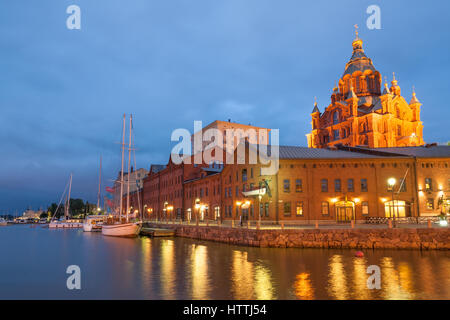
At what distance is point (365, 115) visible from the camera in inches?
3162

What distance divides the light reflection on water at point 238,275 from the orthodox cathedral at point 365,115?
2107 inches

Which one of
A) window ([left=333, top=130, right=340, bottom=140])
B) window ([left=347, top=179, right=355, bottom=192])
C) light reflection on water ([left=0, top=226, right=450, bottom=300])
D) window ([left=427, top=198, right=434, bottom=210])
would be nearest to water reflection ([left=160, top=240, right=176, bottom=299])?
light reflection on water ([left=0, top=226, right=450, bottom=300])

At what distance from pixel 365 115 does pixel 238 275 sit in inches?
2741

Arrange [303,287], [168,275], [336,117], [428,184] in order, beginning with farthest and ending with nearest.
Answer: [336,117] → [428,184] → [168,275] → [303,287]

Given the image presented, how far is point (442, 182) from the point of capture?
45.0 m

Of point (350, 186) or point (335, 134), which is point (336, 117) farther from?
point (350, 186)

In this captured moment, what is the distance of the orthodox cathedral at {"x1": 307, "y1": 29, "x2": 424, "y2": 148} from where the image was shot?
78.9 meters

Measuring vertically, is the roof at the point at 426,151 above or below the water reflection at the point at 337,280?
above

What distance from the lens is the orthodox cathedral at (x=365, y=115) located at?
78.9 meters

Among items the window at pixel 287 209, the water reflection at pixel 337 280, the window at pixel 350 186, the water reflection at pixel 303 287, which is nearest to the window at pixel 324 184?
the window at pixel 350 186

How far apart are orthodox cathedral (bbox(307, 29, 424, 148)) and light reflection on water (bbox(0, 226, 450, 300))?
176 ft

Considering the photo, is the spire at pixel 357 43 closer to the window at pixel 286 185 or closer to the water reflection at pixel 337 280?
the window at pixel 286 185

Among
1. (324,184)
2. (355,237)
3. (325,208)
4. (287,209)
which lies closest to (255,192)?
(287,209)
